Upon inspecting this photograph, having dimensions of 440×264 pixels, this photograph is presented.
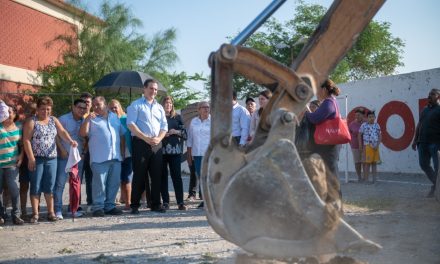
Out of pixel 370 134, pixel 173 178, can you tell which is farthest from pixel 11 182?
pixel 370 134

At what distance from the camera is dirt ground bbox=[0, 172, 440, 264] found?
17.5ft

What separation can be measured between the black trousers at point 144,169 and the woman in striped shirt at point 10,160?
6.08 feet

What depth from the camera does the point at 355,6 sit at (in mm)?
3842

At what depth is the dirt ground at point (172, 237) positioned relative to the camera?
5340 mm

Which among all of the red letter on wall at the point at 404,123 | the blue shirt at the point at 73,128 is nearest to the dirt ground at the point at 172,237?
the blue shirt at the point at 73,128

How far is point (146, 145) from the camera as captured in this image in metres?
8.77

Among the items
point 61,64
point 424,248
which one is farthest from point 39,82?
point 424,248

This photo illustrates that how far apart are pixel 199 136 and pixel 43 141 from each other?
9.73ft

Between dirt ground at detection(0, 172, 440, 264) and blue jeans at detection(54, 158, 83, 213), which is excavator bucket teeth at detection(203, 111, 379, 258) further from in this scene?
blue jeans at detection(54, 158, 83, 213)

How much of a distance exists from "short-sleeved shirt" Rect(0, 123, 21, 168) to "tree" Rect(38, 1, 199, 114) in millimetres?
19637

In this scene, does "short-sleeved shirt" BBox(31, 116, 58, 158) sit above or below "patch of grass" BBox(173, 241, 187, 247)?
above

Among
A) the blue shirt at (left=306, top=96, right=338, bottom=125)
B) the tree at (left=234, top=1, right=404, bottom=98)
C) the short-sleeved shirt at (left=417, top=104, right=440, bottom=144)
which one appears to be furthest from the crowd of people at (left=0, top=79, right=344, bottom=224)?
the tree at (left=234, top=1, right=404, bottom=98)

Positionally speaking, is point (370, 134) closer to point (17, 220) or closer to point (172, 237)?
point (172, 237)

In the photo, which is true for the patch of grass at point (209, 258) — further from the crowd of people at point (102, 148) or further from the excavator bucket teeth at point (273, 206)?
the crowd of people at point (102, 148)
